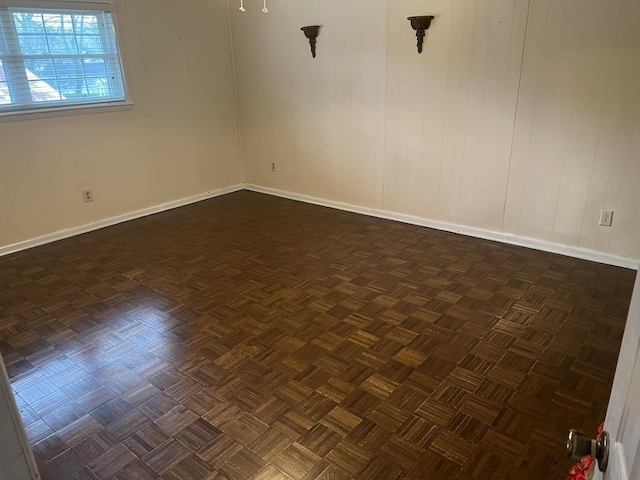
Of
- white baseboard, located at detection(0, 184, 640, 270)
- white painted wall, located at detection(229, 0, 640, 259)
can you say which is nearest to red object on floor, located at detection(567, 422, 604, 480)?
white baseboard, located at detection(0, 184, 640, 270)

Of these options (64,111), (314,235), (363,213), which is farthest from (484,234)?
(64,111)

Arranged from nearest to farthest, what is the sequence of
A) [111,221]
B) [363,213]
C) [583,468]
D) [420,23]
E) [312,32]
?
1. [583,468]
2. [420,23]
3. [312,32]
4. [111,221]
5. [363,213]

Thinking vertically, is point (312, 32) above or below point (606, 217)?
above

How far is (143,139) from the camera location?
13.9 feet

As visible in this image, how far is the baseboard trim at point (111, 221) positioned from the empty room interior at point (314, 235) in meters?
0.03

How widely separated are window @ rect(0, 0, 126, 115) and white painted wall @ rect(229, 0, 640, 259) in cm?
132

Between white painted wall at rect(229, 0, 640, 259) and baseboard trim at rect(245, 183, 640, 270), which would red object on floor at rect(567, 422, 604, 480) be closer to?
baseboard trim at rect(245, 183, 640, 270)

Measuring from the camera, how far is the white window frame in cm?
334

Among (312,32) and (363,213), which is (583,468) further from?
(312,32)

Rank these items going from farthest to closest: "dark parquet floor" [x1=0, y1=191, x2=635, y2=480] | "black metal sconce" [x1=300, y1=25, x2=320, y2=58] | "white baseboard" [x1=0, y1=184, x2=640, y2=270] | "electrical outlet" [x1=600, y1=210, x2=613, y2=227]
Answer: "black metal sconce" [x1=300, y1=25, x2=320, y2=58]
"white baseboard" [x1=0, y1=184, x2=640, y2=270]
"electrical outlet" [x1=600, y1=210, x2=613, y2=227]
"dark parquet floor" [x1=0, y1=191, x2=635, y2=480]

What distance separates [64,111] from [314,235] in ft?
7.03

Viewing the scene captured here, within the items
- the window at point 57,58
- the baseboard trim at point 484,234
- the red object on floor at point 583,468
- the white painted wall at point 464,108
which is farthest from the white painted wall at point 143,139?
the red object on floor at point 583,468

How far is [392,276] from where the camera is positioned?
10.0 feet

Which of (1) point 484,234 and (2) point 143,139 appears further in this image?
(2) point 143,139
